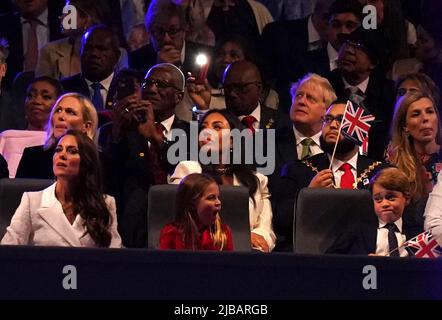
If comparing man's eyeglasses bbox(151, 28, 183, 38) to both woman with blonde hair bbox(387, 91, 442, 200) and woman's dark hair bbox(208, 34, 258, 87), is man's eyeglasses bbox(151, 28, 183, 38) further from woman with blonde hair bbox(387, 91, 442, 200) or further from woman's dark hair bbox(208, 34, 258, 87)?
woman with blonde hair bbox(387, 91, 442, 200)

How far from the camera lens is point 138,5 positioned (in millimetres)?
8141

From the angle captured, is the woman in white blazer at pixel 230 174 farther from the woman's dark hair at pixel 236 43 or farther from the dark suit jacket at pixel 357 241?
the woman's dark hair at pixel 236 43

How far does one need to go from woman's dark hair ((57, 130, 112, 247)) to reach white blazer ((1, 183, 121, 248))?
1.1 inches

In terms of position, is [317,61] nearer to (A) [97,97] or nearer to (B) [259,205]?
(A) [97,97]

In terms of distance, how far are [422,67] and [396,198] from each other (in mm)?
1772

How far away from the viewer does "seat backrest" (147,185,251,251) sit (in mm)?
6352

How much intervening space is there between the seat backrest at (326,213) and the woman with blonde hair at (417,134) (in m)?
0.56

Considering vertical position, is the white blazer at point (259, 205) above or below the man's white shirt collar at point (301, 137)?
below

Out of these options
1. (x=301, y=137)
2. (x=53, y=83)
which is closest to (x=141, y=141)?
(x=53, y=83)

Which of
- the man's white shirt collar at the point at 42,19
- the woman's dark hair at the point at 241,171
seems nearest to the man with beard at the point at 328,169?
the woman's dark hair at the point at 241,171

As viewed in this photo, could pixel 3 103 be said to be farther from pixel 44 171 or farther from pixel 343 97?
pixel 343 97

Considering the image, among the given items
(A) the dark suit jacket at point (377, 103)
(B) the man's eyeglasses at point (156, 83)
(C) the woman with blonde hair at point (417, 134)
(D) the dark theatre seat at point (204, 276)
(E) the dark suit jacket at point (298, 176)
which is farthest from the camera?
(A) the dark suit jacket at point (377, 103)

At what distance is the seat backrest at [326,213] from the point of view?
6336 mm

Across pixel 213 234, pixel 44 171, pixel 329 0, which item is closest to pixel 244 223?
pixel 213 234
